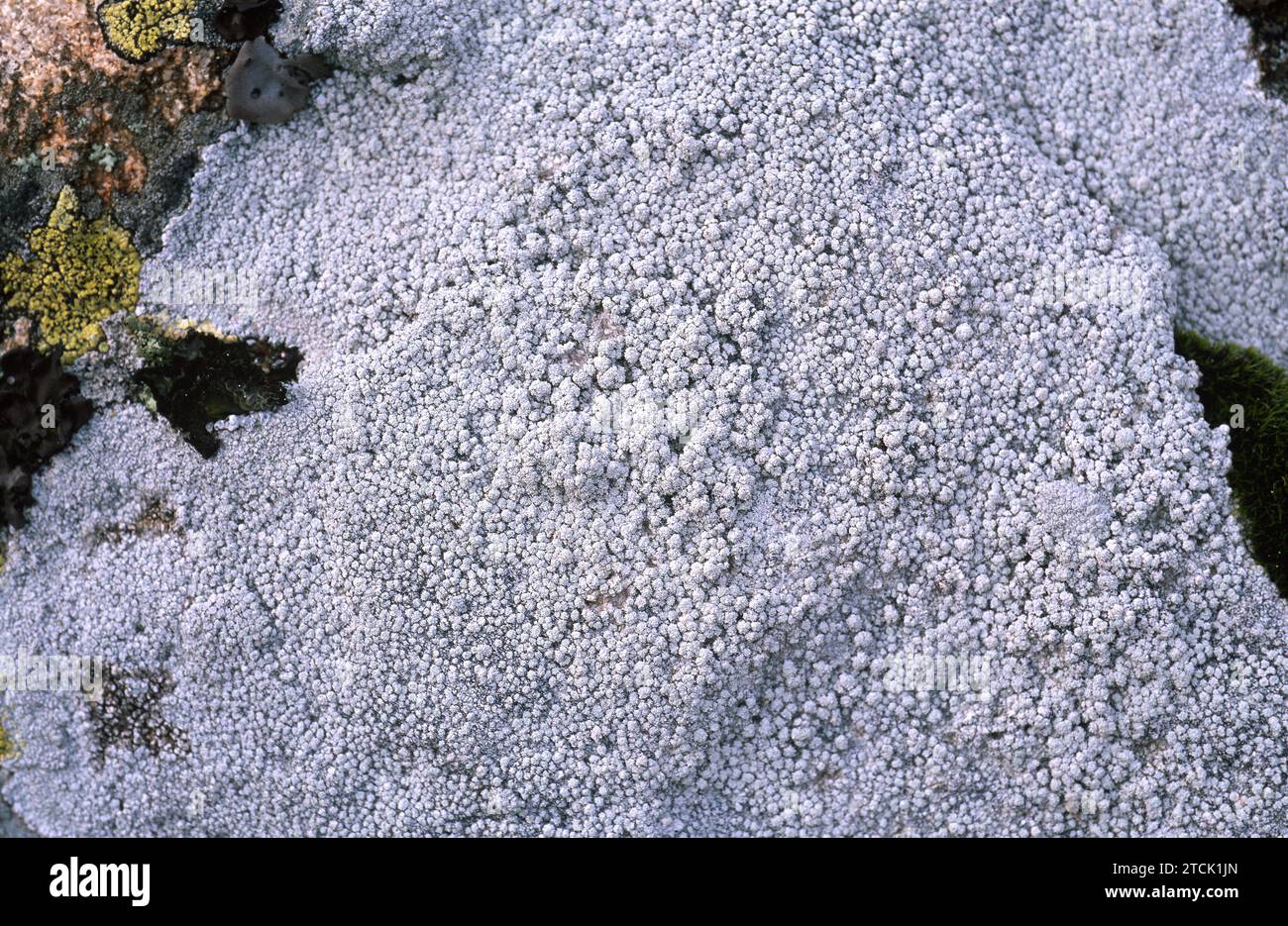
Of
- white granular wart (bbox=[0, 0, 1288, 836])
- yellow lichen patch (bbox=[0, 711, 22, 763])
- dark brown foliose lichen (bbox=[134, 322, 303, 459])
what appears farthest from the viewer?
yellow lichen patch (bbox=[0, 711, 22, 763])

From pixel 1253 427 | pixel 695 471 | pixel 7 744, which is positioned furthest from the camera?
pixel 7 744

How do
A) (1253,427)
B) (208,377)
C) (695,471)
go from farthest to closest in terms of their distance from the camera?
1. (208,377)
2. (1253,427)
3. (695,471)

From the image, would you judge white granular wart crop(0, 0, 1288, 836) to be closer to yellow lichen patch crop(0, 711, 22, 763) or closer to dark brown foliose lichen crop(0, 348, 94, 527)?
dark brown foliose lichen crop(0, 348, 94, 527)

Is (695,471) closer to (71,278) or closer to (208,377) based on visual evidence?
(208,377)

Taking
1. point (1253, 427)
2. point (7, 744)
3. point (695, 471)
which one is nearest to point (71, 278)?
point (7, 744)

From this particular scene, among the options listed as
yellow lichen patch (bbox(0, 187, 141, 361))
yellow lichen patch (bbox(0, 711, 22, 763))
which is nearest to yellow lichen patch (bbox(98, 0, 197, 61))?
yellow lichen patch (bbox(0, 187, 141, 361))
